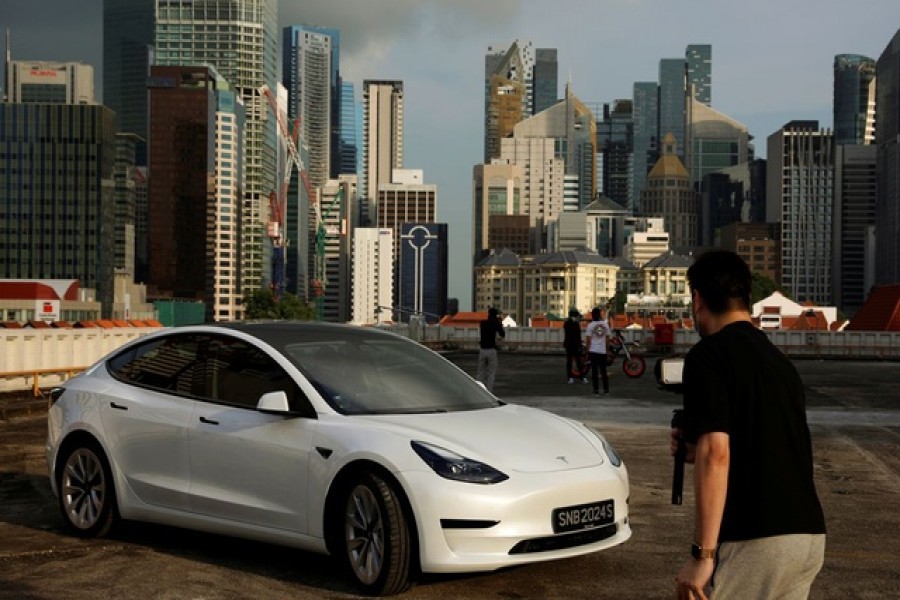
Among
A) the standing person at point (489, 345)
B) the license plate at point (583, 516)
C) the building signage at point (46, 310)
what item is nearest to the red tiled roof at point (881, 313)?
the standing person at point (489, 345)

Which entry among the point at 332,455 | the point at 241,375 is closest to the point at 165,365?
the point at 241,375

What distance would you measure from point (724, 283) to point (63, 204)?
203 m

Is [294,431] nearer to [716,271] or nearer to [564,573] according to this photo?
[564,573]

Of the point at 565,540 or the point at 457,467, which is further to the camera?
the point at 565,540

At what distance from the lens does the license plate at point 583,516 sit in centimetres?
654

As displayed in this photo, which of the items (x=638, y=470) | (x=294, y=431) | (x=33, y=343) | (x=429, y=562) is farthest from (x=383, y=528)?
(x=33, y=343)

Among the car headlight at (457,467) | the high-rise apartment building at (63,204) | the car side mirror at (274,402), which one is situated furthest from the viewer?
the high-rise apartment building at (63,204)

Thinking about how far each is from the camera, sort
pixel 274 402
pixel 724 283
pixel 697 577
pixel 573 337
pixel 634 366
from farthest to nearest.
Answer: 1. pixel 634 366
2. pixel 573 337
3. pixel 274 402
4. pixel 724 283
5. pixel 697 577

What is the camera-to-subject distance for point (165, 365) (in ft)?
27.1

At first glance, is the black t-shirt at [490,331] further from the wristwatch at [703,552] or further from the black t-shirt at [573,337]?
the wristwatch at [703,552]

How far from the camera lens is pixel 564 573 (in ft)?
23.4

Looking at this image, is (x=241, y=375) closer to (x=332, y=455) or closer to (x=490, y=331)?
→ (x=332, y=455)

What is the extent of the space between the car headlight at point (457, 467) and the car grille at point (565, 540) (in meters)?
0.38

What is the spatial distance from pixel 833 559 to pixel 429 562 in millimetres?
2721
